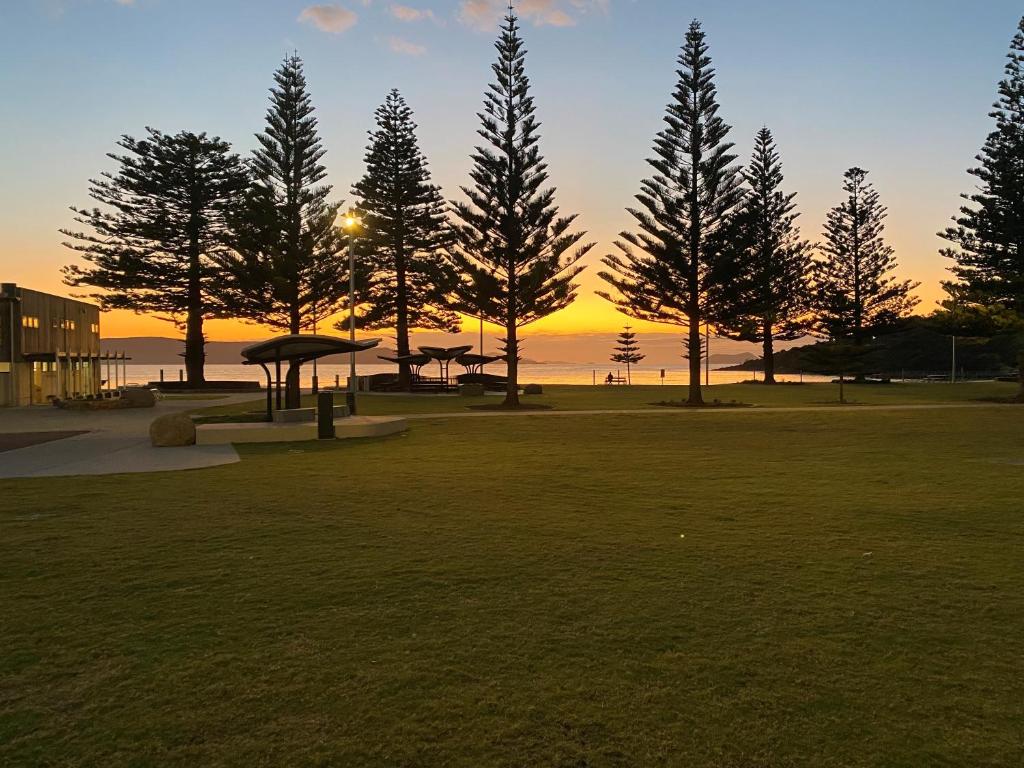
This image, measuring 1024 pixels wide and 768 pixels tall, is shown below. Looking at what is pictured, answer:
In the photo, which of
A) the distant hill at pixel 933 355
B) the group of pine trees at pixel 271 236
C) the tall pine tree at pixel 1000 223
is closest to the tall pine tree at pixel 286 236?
the group of pine trees at pixel 271 236

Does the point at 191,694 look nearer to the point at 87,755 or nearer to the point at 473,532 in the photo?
the point at 87,755

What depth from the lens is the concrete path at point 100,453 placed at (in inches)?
391

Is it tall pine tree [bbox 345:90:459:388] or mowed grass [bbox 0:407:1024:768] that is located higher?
tall pine tree [bbox 345:90:459:388]

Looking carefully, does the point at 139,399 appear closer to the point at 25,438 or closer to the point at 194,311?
the point at 25,438

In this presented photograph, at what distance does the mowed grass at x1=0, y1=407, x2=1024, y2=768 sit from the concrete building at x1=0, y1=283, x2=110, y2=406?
62.1 ft

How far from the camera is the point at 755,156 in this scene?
4166 centimetres

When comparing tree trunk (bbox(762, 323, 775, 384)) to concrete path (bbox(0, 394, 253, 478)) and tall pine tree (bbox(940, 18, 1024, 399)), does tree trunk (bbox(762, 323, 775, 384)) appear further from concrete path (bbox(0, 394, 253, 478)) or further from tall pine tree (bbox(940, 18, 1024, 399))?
concrete path (bbox(0, 394, 253, 478))

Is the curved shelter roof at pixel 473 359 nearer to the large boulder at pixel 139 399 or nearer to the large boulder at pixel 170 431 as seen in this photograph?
the large boulder at pixel 139 399

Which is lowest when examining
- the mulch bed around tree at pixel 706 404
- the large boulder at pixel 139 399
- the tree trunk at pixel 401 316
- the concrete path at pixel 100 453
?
the concrete path at pixel 100 453

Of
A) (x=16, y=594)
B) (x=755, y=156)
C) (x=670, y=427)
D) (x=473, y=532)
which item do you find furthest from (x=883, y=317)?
(x=16, y=594)

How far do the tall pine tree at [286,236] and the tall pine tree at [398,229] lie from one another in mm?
2470

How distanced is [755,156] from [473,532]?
4145 centimetres

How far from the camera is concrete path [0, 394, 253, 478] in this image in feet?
32.6

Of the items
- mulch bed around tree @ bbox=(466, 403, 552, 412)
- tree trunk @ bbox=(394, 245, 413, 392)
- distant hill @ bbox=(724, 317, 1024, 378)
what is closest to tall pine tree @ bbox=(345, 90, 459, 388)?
tree trunk @ bbox=(394, 245, 413, 392)
